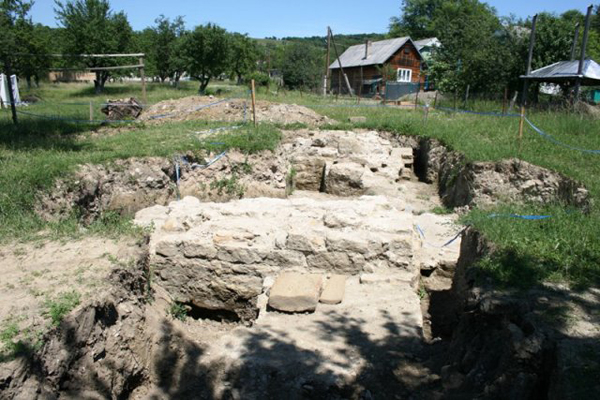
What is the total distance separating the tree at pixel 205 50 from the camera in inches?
1053

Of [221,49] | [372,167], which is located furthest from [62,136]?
[221,49]

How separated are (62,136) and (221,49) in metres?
17.1

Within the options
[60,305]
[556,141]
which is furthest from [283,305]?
[556,141]

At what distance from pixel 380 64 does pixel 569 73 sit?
76.0 ft

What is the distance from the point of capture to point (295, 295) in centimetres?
483

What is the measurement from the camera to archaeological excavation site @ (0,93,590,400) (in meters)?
3.54

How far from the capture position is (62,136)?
12.0 m

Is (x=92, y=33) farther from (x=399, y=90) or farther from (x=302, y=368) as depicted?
→ (x=302, y=368)

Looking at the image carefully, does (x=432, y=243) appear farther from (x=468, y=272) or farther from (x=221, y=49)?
(x=221, y=49)

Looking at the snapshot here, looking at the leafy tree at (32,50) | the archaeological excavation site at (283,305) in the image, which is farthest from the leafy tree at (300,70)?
the archaeological excavation site at (283,305)

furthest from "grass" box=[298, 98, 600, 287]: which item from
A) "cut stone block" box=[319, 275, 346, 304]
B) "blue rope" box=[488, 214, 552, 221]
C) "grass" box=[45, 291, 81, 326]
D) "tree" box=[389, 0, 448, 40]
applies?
"tree" box=[389, 0, 448, 40]

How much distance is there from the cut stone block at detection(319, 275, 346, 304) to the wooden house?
3108 centimetres

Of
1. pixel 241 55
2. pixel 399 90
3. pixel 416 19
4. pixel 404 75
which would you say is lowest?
pixel 399 90

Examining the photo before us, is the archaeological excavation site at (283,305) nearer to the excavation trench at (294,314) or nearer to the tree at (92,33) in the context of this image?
the excavation trench at (294,314)
